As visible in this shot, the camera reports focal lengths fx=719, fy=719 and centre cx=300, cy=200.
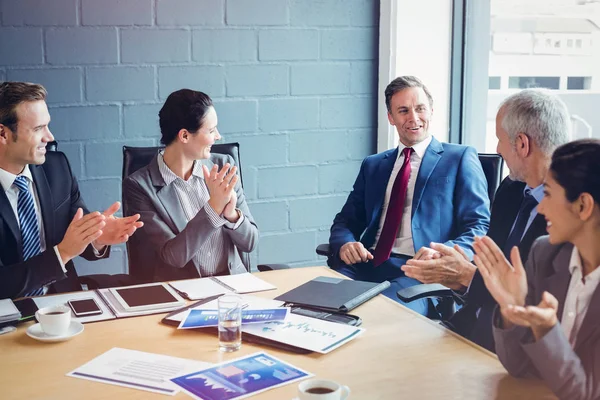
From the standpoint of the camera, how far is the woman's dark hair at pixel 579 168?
135 cm

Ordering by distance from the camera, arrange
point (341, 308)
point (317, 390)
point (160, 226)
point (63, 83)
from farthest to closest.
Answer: point (63, 83) → point (160, 226) → point (341, 308) → point (317, 390)

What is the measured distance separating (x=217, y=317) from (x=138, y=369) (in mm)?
334

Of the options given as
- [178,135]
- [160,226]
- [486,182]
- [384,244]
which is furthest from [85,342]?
[486,182]

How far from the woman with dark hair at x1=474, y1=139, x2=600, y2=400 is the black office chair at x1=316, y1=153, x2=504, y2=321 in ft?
2.36

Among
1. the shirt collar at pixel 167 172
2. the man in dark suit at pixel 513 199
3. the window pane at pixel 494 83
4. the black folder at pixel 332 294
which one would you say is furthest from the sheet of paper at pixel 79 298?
the window pane at pixel 494 83

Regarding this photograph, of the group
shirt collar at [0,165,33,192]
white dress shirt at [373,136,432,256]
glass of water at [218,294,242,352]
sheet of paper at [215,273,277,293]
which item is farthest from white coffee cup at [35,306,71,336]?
white dress shirt at [373,136,432,256]

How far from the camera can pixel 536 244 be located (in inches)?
63.0

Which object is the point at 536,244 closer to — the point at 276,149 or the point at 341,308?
the point at 341,308

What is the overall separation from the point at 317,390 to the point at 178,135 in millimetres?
1658

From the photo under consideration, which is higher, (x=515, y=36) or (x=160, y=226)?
(x=515, y=36)

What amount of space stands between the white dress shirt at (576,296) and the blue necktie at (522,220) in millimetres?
613

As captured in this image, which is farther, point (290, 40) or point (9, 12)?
point (290, 40)

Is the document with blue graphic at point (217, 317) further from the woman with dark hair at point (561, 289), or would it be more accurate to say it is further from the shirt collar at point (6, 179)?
the shirt collar at point (6, 179)

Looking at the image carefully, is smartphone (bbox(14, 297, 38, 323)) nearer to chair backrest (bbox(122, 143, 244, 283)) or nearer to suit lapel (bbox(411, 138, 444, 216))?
Answer: chair backrest (bbox(122, 143, 244, 283))
